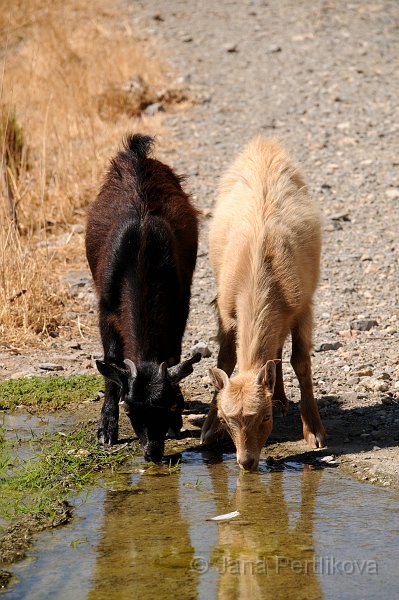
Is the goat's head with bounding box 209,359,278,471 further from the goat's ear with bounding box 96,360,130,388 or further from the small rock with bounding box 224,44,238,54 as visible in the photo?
the small rock with bounding box 224,44,238,54

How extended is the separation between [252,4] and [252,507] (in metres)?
18.5

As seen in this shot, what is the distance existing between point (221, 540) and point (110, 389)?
2.07 metres

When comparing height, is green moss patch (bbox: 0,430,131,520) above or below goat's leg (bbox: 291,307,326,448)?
below

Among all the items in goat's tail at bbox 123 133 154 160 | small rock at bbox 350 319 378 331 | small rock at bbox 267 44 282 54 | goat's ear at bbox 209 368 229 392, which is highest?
small rock at bbox 267 44 282 54

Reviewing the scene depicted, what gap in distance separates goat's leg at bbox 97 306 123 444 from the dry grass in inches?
85.8

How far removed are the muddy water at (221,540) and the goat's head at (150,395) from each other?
0.99 ft

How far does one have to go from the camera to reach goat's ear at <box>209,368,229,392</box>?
6.43m

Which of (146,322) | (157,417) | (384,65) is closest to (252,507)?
(157,417)

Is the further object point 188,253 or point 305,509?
point 188,253

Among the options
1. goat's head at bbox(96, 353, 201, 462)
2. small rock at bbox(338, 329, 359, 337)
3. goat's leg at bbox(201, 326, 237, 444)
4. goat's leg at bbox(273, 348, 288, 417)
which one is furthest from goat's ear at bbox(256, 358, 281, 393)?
small rock at bbox(338, 329, 359, 337)

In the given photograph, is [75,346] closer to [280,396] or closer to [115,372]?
[280,396]

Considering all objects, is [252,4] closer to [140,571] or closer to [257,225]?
[257,225]

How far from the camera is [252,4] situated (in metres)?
22.9

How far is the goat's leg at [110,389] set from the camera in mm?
7430
